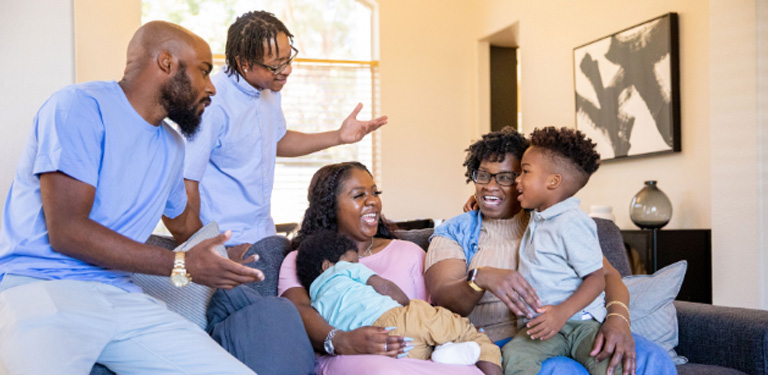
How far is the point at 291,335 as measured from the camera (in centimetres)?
223

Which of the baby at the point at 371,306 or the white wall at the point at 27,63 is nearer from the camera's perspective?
the baby at the point at 371,306

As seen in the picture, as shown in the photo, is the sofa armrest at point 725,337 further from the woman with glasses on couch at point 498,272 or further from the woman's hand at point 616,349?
the woman's hand at point 616,349

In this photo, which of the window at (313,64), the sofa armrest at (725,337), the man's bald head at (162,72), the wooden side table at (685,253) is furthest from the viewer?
the window at (313,64)

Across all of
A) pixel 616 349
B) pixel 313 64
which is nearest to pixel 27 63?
pixel 616 349

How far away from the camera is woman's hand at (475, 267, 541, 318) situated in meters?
2.15

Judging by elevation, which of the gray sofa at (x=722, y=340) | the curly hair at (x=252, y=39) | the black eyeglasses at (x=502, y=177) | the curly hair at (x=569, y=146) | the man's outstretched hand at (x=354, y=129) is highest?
the curly hair at (x=252, y=39)

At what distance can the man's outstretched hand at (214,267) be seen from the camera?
1750 mm

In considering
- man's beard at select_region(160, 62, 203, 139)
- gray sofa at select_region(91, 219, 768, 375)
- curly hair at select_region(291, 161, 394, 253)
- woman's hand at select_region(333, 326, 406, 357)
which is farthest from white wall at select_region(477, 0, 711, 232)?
man's beard at select_region(160, 62, 203, 139)

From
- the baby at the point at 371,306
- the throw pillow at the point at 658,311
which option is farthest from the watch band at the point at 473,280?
the throw pillow at the point at 658,311

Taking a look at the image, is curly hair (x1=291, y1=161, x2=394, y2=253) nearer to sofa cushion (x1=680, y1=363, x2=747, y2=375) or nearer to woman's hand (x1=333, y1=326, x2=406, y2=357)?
woman's hand (x1=333, y1=326, x2=406, y2=357)

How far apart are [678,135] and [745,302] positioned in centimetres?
130

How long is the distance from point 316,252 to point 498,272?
627 millimetres

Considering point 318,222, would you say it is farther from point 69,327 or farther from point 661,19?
point 661,19

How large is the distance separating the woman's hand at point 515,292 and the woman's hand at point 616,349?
0.23 meters
